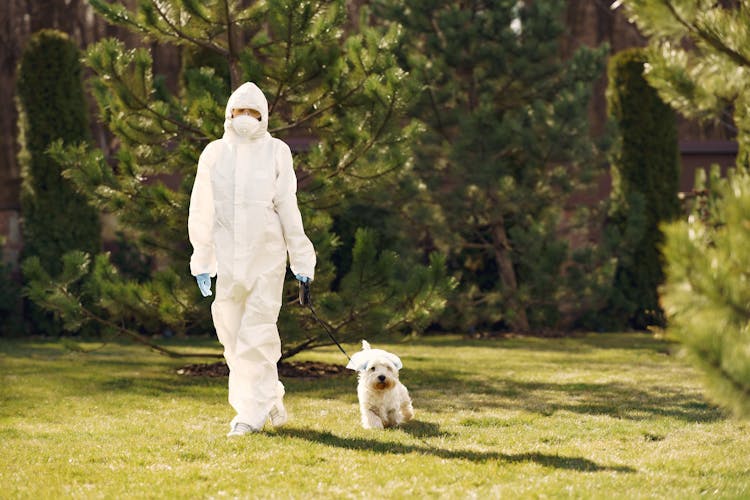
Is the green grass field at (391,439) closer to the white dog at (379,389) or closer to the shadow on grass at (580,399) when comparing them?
the shadow on grass at (580,399)

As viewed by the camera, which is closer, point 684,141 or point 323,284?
point 323,284

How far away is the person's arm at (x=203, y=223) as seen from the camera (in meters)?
5.50

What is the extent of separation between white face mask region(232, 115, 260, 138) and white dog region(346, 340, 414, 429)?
1.47 m

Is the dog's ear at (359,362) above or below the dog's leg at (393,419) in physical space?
above

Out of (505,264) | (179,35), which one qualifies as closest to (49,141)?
(179,35)

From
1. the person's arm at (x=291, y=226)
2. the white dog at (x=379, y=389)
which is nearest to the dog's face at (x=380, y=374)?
the white dog at (x=379, y=389)

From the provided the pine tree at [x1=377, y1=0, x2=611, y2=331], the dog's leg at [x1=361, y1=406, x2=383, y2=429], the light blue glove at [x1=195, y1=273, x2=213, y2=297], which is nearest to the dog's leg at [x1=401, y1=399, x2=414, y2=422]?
the dog's leg at [x1=361, y1=406, x2=383, y2=429]

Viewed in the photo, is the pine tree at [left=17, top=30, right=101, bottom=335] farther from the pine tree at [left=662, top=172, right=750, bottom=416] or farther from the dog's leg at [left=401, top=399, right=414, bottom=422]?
the pine tree at [left=662, top=172, right=750, bottom=416]

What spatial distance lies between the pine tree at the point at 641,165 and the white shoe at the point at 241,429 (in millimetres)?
8628

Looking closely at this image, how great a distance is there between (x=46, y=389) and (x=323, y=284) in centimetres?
241

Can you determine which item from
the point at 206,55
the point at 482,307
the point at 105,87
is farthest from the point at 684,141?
the point at 105,87

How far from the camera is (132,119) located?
7883mm

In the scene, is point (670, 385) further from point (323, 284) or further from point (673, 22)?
point (673, 22)

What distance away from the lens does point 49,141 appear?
12188 millimetres
